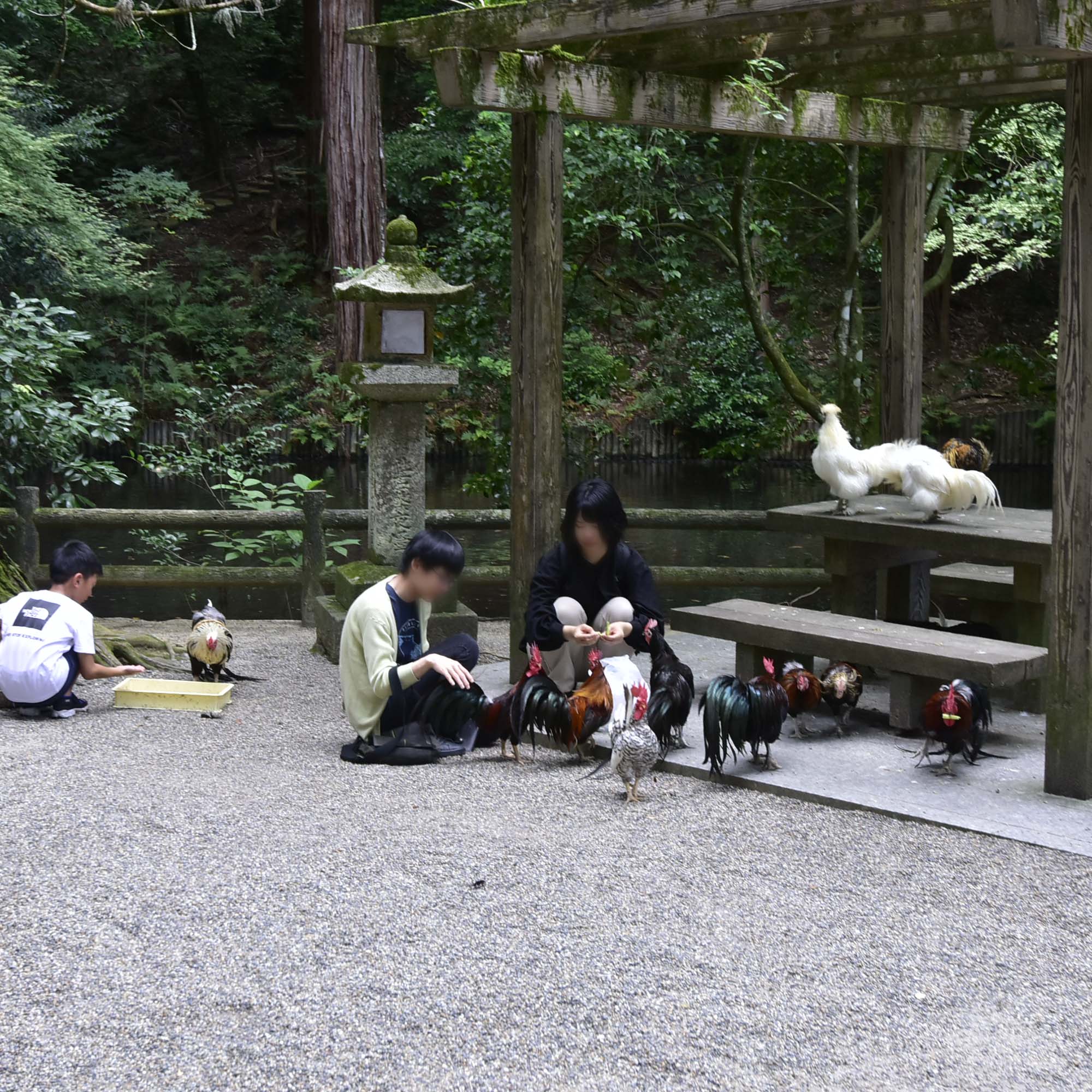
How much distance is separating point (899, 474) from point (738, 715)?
201 cm

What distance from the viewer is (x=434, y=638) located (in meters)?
7.36

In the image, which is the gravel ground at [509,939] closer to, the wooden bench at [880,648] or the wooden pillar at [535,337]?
the wooden bench at [880,648]

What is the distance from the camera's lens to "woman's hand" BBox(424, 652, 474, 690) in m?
5.27

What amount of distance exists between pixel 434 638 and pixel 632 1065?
4411 millimetres

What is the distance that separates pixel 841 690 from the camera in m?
5.78

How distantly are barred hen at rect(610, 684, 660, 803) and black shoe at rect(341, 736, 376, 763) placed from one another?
1.10 m

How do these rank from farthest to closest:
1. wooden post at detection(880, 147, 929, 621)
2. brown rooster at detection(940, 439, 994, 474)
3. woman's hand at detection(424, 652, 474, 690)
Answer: wooden post at detection(880, 147, 929, 621)
brown rooster at detection(940, 439, 994, 474)
woman's hand at detection(424, 652, 474, 690)

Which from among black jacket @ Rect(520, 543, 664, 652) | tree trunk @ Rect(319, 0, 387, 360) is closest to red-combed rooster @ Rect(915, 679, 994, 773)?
black jacket @ Rect(520, 543, 664, 652)

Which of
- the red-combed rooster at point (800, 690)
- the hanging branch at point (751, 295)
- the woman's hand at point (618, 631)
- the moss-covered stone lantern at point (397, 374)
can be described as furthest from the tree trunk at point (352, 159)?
the red-combed rooster at point (800, 690)

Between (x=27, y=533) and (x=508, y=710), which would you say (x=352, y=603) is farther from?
(x=27, y=533)

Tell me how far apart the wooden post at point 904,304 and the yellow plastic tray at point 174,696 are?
354cm

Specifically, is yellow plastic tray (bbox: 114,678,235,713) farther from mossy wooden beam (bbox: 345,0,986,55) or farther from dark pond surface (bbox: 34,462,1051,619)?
dark pond surface (bbox: 34,462,1051,619)

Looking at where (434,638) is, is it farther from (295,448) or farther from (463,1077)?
(295,448)

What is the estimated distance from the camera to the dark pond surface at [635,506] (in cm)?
1225
